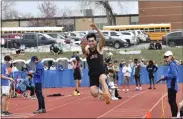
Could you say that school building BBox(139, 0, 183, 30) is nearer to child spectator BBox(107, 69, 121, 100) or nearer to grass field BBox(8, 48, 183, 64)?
grass field BBox(8, 48, 183, 64)

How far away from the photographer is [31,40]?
4541cm

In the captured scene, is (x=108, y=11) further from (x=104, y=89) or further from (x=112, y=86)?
(x=104, y=89)

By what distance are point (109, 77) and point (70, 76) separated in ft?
39.6

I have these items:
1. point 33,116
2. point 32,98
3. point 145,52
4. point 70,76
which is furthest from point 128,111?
point 145,52

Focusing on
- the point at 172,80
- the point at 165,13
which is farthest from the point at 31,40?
the point at 172,80

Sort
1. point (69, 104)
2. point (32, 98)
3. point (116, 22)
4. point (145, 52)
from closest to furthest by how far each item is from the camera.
Answer: point (69, 104) < point (32, 98) < point (145, 52) < point (116, 22)

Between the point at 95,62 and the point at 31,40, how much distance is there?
34621 mm

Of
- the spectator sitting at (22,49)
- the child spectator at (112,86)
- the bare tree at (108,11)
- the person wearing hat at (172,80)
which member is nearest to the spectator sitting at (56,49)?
the spectator sitting at (22,49)

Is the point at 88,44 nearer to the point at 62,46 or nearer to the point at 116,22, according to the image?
the point at 62,46

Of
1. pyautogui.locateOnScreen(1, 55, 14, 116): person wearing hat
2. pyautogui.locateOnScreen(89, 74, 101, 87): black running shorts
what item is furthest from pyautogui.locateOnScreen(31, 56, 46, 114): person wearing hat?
pyautogui.locateOnScreen(89, 74, 101, 87): black running shorts

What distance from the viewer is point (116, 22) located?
77.2m

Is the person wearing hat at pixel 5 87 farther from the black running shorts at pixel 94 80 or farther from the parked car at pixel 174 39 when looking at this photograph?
the parked car at pixel 174 39

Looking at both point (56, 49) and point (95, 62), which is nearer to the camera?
point (95, 62)

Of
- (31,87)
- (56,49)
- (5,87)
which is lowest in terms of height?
(31,87)
